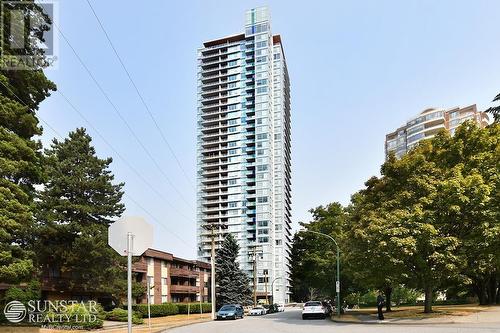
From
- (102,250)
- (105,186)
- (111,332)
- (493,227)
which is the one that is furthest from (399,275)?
(105,186)

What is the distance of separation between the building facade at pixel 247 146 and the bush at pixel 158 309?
8808 cm

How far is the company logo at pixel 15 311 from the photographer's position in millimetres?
24823

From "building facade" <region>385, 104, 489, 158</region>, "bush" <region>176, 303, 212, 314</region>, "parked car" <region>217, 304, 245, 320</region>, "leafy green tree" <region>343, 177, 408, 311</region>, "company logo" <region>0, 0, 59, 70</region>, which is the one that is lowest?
"bush" <region>176, 303, 212, 314</region>

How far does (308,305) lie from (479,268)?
1640cm

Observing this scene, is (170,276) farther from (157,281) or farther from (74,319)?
(74,319)

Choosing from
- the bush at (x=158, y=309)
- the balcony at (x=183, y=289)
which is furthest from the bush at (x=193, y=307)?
the balcony at (x=183, y=289)

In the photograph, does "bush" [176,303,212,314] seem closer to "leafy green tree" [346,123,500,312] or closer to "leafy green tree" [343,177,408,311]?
"leafy green tree" [343,177,408,311]

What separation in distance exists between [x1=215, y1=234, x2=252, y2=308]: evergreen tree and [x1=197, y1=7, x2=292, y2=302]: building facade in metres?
67.3

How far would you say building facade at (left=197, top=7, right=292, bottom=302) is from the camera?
14788cm

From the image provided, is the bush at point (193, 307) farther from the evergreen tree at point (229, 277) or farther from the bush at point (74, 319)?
the bush at point (74, 319)

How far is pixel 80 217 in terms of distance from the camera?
4194 cm

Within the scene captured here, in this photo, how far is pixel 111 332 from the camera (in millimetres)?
27703

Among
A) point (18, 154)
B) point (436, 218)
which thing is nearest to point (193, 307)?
point (436, 218)

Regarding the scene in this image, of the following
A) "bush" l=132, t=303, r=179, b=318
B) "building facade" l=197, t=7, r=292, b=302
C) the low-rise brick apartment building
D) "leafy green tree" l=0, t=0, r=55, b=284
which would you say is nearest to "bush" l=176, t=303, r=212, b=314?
the low-rise brick apartment building
